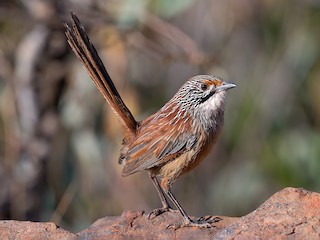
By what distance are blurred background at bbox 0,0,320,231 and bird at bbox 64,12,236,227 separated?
141 centimetres

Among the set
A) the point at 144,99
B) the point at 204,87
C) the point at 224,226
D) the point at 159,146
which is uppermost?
the point at 144,99

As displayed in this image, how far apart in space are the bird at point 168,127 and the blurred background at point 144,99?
4.63 feet

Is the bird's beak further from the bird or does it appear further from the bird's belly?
the bird's belly

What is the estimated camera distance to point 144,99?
999 cm

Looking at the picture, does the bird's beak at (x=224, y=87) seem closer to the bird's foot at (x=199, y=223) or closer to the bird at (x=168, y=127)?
the bird at (x=168, y=127)

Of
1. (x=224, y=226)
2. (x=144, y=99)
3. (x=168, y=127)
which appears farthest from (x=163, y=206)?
(x=144, y=99)

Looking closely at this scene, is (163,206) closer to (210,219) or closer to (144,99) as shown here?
(210,219)

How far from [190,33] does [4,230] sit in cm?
639

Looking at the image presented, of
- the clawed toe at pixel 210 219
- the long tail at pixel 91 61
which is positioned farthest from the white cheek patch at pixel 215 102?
the clawed toe at pixel 210 219

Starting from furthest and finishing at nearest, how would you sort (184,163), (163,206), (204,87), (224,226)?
(204,87), (184,163), (163,206), (224,226)

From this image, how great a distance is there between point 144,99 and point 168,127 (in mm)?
4073

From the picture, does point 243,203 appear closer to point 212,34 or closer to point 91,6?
point 212,34

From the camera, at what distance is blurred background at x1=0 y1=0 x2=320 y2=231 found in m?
8.12

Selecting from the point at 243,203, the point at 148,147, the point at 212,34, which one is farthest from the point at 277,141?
the point at 148,147
